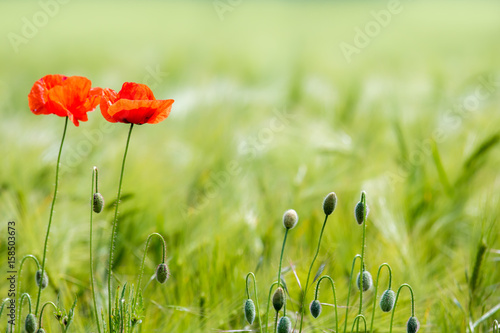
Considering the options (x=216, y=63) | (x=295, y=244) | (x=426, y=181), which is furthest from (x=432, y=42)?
(x=295, y=244)

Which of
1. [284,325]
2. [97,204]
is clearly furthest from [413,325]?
[97,204]

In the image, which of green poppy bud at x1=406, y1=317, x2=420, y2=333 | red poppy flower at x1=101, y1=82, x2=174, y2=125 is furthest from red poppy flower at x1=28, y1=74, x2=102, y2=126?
green poppy bud at x1=406, y1=317, x2=420, y2=333

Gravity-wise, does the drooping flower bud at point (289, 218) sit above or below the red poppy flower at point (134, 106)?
below

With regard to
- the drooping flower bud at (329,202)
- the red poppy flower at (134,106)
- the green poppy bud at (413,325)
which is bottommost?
the green poppy bud at (413,325)

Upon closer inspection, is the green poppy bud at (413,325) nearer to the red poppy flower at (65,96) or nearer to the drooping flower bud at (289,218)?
the drooping flower bud at (289,218)

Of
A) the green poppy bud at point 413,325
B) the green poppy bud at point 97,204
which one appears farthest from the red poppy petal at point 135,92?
the green poppy bud at point 413,325

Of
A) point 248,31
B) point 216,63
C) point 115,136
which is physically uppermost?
point 248,31

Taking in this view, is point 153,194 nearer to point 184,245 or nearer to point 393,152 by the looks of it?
point 184,245

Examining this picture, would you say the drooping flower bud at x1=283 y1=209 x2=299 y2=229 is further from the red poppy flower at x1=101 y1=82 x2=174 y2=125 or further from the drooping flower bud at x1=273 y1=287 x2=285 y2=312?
the red poppy flower at x1=101 y1=82 x2=174 y2=125
